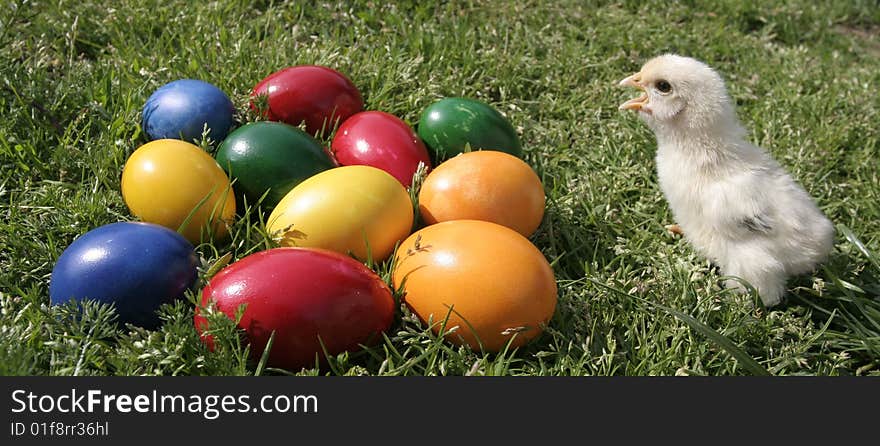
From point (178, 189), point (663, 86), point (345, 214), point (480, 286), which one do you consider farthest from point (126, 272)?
point (663, 86)

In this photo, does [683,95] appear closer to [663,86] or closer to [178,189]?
[663,86]

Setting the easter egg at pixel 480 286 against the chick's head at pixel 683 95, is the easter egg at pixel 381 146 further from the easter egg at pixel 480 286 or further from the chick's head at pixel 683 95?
the chick's head at pixel 683 95

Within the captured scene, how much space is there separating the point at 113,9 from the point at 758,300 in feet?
11.4

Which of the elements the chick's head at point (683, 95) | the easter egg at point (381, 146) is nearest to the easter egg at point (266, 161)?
the easter egg at point (381, 146)

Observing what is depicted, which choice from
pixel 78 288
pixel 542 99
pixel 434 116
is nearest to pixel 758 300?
pixel 434 116

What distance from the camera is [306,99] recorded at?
3.16m

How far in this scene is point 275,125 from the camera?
110 inches

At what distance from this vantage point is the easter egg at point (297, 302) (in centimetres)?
212

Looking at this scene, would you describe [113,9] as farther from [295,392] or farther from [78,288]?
[295,392]

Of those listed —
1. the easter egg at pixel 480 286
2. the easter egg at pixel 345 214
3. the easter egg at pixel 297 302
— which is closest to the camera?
the easter egg at pixel 297 302

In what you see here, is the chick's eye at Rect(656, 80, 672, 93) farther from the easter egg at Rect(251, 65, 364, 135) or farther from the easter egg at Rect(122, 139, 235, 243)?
the easter egg at Rect(122, 139, 235, 243)

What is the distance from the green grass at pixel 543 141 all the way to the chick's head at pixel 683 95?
51 centimetres

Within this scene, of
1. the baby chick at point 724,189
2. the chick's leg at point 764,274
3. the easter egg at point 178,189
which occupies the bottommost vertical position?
the chick's leg at point 764,274

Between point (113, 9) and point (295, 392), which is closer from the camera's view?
point (295, 392)
